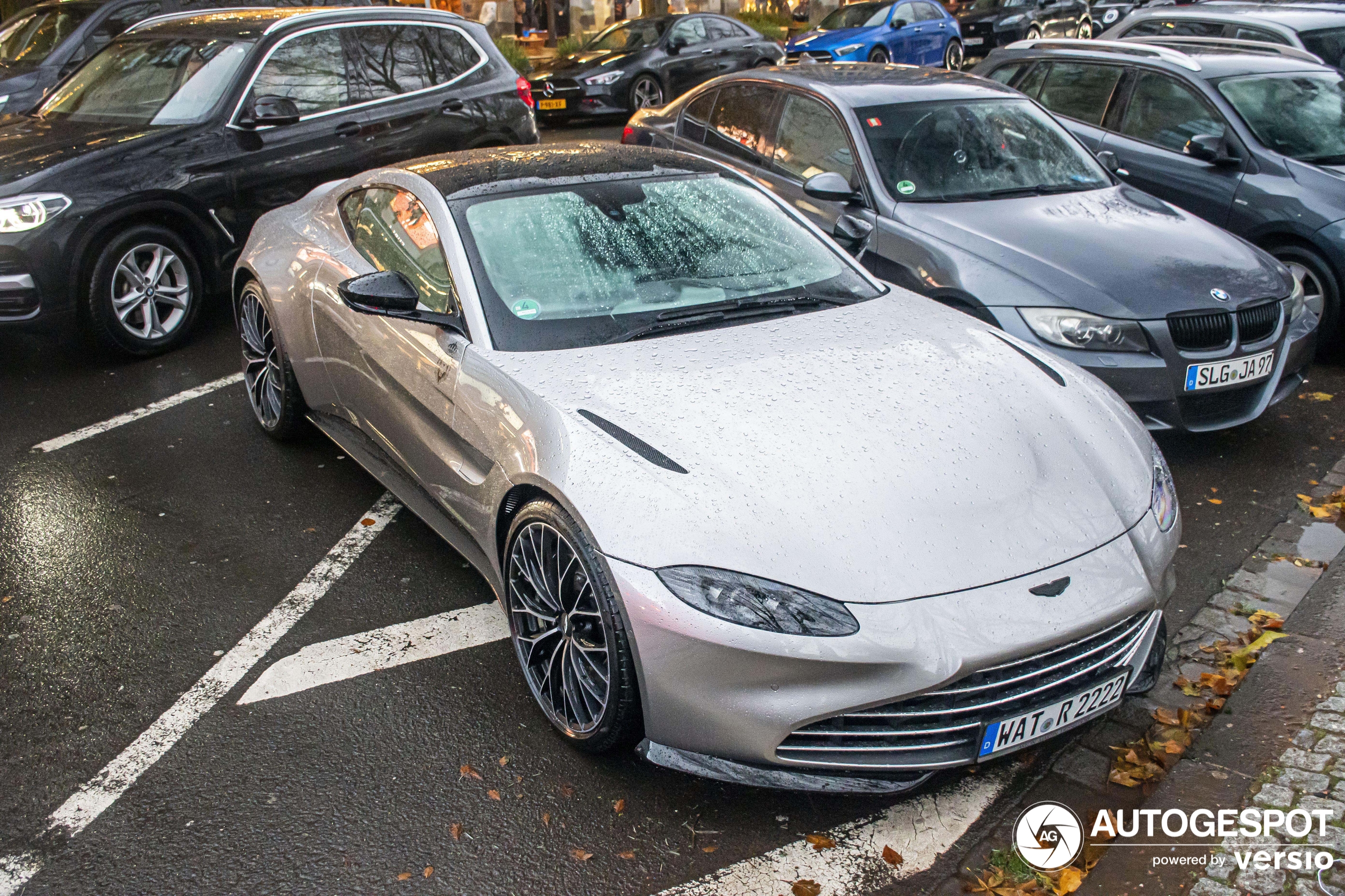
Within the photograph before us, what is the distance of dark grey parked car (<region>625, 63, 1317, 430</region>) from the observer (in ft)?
16.8

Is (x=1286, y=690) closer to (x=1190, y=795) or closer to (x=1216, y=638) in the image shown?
(x=1216, y=638)

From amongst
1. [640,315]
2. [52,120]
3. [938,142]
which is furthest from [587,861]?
[52,120]

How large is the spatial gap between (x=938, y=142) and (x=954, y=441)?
11.5ft

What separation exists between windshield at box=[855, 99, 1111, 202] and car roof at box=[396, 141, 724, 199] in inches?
68.1

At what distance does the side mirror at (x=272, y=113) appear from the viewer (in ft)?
23.1

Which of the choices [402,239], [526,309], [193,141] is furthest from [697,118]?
[526,309]

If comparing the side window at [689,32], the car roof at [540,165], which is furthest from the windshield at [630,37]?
the car roof at [540,165]

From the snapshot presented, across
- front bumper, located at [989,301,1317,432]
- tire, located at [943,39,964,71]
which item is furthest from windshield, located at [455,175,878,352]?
tire, located at [943,39,964,71]

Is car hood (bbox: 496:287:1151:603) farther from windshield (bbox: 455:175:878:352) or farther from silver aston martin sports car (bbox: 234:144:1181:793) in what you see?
windshield (bbox: 455:175:878:352)

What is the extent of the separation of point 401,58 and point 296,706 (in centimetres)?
597

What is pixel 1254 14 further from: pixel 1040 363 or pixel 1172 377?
pixel 1040 363

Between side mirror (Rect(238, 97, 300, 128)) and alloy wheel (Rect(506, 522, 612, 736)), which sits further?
side mirror (Rect(238, 97, 300, 128))

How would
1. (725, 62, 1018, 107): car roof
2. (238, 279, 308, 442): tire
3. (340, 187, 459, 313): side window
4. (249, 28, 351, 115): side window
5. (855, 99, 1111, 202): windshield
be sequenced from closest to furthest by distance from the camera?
(340, 187, 459, 313): side window, (238, 279, 308, 442): tire, (855, 99, 1111, 202): windshield, (725, 62, 1018, 107): car roof, (249, 28, 351, 115): side window

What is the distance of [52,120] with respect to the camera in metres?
7.31
